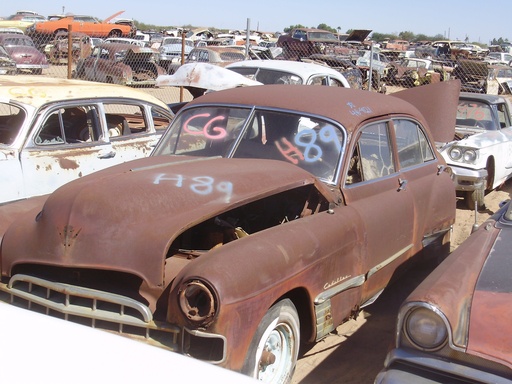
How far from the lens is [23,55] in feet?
67.5

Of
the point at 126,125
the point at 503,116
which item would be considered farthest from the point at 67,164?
the point at 503,116

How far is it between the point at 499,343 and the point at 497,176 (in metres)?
6.31

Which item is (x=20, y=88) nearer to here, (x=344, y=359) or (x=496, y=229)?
(x=344, y=359)

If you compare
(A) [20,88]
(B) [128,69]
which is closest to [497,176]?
(A) [20,88]

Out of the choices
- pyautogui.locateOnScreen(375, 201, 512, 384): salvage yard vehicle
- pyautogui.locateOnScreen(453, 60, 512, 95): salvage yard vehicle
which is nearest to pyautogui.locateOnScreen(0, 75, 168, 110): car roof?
pyautogui.locateOnScreen(375, 201, 512, 384): salvage yard vehicle

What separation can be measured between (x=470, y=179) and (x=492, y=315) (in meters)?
5.31

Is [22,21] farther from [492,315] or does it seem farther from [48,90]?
[492,315]

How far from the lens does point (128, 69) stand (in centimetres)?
1894

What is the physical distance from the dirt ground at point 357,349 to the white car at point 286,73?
5.65 metres

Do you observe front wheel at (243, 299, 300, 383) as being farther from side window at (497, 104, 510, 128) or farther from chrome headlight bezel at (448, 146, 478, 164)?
side window at (497, 104, 510, 128)

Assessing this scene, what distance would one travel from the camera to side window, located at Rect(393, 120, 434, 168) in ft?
16.6

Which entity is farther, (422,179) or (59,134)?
(59,134)

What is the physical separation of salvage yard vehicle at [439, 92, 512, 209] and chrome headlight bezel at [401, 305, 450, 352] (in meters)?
4.71

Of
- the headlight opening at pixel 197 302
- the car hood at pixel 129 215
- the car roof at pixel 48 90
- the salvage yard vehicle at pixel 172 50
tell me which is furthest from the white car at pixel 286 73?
the salvage yard vehicle at pixel 172 50
